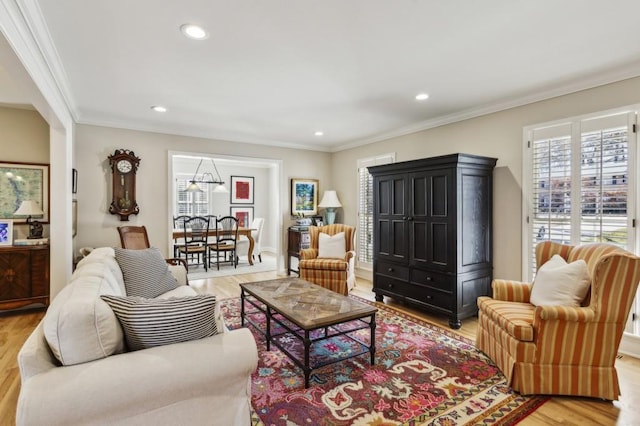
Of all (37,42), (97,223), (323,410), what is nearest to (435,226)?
(323,410)

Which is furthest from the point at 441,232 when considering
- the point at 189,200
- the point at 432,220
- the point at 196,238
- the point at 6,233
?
the point at 189,200

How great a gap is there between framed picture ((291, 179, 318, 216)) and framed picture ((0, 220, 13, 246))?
3872 mm

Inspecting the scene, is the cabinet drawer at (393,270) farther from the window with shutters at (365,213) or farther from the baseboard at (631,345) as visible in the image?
the baseboard at (631,345)

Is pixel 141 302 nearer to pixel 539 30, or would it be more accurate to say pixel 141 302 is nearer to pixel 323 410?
pixel 323 410

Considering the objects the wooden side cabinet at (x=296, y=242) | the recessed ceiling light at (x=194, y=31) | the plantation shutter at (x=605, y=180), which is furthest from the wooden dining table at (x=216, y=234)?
the plantation shutter at (x=605, y=180)

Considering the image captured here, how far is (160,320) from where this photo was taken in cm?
145

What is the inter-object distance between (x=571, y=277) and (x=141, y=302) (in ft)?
8.93

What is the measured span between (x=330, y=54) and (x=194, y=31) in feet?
3.31

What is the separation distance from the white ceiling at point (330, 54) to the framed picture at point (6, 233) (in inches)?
56.8

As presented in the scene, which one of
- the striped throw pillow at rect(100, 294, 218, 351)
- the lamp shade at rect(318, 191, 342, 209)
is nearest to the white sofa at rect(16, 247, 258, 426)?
the striped throw pillow at rect(100, 294, 218, 351)

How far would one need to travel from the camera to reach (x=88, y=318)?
4.28 ft

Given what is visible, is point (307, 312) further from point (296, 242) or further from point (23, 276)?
point (23, 276)

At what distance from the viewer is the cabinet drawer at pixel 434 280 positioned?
3.45 metres

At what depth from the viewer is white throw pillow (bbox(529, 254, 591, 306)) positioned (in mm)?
2262
